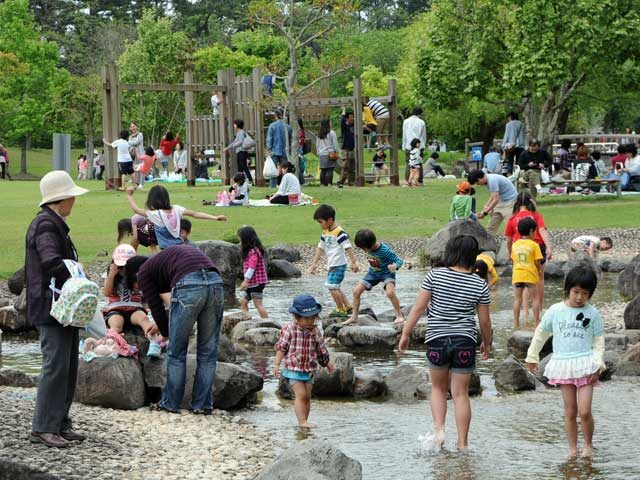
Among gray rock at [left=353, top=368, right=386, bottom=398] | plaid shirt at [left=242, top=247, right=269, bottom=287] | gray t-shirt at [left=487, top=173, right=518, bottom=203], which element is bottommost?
gray rock at [left=353, top=368, right=386, bottom=398]

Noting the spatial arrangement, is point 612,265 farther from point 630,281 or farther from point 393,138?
point 393,138

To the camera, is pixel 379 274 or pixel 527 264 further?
pixel 379 274

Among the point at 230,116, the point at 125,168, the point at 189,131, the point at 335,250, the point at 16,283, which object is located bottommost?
the point at 16,283

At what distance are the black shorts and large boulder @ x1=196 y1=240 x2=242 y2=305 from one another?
13.4m

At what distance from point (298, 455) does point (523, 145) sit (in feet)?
94.0

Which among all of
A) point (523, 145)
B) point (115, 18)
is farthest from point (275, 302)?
point (115, 18)

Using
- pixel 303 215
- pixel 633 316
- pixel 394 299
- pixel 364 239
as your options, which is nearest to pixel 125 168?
pixel 303 215

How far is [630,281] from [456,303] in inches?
347

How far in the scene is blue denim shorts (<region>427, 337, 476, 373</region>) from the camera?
27.4 feet

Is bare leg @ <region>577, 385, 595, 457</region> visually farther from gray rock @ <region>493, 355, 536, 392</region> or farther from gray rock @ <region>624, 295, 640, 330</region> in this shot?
gray rock @ <region>624, 295, 640, 330</region>

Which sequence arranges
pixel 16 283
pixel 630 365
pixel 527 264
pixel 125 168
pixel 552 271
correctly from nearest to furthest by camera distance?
pixel 630 365, pixel 527 264, pixel 16 283, pixel 552 271, pixel 125 168

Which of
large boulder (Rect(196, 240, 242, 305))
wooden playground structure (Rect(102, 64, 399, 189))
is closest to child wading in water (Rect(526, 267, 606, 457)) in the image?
large boulder (Rect(196, 240, 242, 305))

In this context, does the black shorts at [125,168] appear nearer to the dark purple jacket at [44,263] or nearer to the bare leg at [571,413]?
the dark purple jacket at [44,263]

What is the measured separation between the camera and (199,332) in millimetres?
9758
